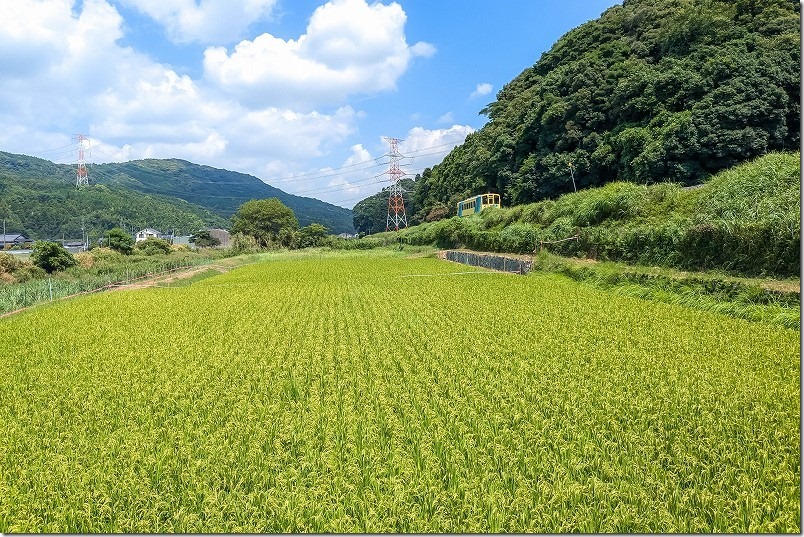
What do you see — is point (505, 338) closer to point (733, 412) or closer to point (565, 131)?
point (733, 412)

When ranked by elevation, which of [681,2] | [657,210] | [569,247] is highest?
[681,2]

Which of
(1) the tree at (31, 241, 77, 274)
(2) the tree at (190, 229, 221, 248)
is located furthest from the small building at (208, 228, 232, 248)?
(1) the tree at (31, 241, 77, 274)

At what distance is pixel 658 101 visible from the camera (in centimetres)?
2953

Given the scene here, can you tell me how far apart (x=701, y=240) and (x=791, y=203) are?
2050 millimetres

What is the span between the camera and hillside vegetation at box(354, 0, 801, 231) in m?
25.5

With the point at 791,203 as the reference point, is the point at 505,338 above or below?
below

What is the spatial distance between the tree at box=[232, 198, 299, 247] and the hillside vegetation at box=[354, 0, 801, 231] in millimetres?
28352

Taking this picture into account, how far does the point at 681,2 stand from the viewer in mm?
37688

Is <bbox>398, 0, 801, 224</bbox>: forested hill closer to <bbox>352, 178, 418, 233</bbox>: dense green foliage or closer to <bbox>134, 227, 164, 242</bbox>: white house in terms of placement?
<bbox>352, 178, 418, 233</bbox>: dense green foliage

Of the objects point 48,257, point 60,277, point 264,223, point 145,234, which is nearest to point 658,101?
point 60,277

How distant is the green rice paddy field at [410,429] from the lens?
3.41 metres

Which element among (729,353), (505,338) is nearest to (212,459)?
(505,338)

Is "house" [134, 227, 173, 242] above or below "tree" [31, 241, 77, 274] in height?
above

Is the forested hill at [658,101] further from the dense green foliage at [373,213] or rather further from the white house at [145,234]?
the white house at [145,234]
